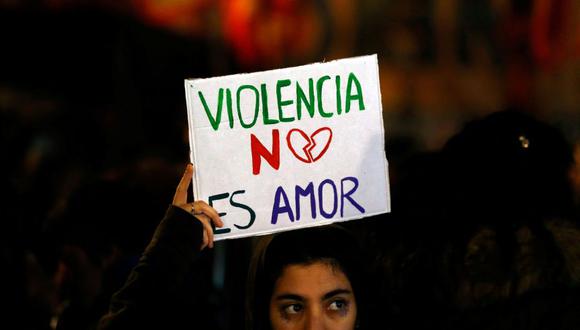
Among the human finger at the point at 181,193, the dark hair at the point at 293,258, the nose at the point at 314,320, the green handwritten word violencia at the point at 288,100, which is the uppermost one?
the green handwritten word violencia at the point at 288,100

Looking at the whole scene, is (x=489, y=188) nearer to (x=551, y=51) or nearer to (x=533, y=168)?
(x=533, y=168)

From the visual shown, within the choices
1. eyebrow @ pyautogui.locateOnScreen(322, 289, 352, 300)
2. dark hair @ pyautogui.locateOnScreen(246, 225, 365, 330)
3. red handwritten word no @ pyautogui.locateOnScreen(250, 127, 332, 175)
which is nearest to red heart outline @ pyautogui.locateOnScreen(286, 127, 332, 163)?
red handwritten word no @ pyautogui.locateOnScreen(250, 127, 332, 175)

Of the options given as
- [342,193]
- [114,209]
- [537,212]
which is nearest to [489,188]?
[537,212]

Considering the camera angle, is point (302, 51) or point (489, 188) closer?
point (489, 188)

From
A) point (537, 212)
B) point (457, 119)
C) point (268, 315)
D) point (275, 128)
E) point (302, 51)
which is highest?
point (302, 51)

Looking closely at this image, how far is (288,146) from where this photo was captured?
3234 millimetres

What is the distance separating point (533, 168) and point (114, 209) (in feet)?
5.50

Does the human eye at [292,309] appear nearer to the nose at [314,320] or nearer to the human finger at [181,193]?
the nose at [314,320]

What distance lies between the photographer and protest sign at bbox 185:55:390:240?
10.5 feet

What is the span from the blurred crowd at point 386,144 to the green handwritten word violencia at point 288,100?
0.53 metres

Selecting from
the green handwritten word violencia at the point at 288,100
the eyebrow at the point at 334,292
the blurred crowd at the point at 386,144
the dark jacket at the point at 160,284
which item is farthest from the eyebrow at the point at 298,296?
the green handwritten word violencia at the point at 288,100

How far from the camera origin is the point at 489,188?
3.47 metres

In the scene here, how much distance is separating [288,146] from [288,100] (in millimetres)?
133

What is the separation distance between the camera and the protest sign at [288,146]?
3.21 m
